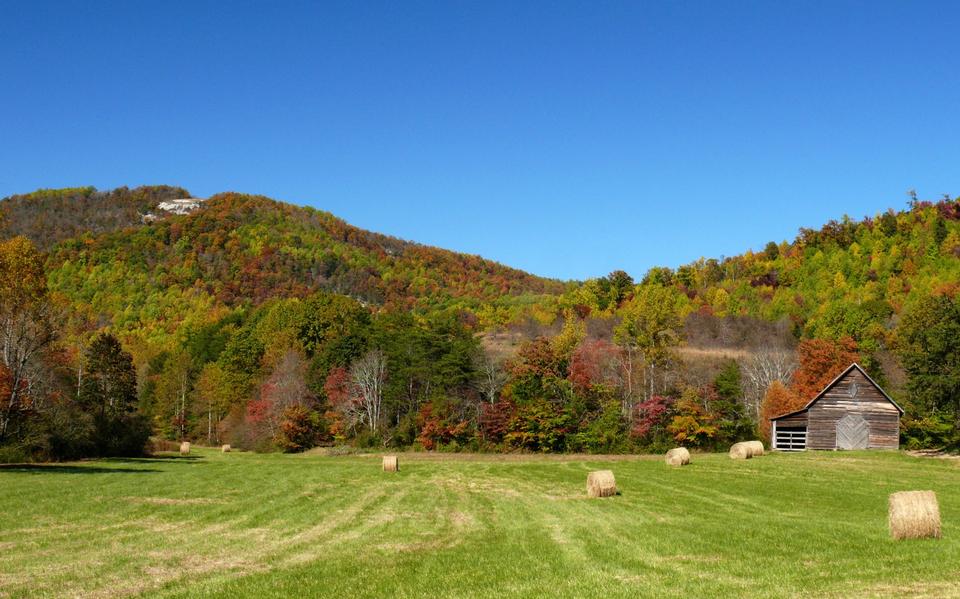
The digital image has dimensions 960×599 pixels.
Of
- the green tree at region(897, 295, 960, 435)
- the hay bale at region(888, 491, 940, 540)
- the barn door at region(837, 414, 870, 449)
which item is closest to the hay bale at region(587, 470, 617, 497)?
the hay bale at region(888, 491, 940, 540)

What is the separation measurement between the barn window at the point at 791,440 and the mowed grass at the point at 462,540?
81.7ft

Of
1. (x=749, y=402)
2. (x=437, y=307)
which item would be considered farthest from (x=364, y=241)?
(x=749, y=402)

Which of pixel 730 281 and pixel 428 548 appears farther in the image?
pixel 730 281

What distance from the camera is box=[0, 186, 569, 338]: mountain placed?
13650cm

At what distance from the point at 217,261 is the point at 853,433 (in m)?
127

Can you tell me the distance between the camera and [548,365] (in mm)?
67312

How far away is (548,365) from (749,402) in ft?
81.9

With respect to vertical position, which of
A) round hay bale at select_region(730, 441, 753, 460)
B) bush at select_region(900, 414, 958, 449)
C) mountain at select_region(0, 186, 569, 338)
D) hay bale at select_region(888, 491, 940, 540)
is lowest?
round hay bale at select_region(730, 441, 753, 460)

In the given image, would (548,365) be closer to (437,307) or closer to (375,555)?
(375,555)

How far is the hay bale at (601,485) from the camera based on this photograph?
2570 cm

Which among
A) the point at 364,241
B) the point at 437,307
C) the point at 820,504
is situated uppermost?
the point at 364,241

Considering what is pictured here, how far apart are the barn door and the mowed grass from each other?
23.5m

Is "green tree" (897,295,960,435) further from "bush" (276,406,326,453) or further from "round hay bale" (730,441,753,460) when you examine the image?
"bush" (276,406,326,453)

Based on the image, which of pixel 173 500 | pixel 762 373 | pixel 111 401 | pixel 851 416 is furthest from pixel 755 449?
pixel 111 401
